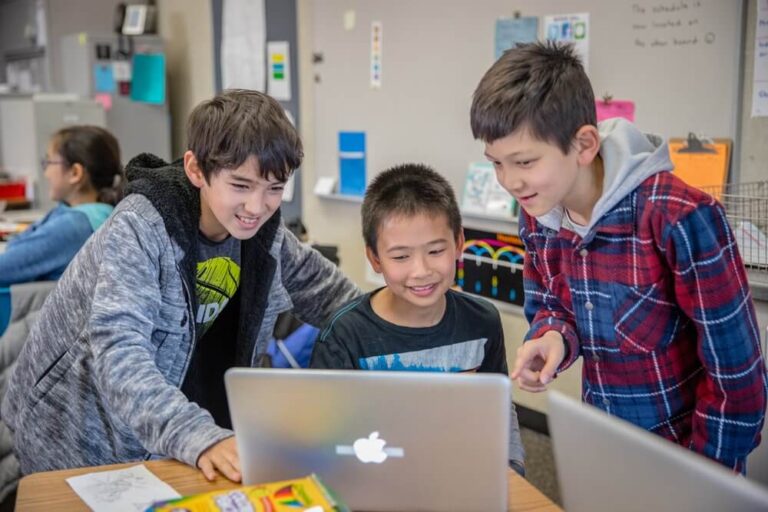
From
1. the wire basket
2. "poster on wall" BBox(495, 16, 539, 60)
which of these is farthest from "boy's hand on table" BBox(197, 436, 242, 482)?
"poster on wall" BBox(495, 16, 539, 60)

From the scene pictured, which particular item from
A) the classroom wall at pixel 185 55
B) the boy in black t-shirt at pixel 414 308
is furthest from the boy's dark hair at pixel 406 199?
the classroom wall at pixel 185 55

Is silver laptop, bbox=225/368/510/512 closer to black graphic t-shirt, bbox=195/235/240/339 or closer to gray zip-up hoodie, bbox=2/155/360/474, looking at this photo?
gray zip-up hoodie, bbox=2/155/360/474

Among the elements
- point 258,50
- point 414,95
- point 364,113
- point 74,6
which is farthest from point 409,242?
point 74,6

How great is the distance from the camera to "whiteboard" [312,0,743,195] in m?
2.31

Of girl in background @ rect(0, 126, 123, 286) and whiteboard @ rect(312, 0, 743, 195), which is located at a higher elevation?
whiteboard @ rect(312, 0, 743, 195)

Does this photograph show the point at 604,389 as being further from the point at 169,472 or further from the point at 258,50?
the point at 258,50

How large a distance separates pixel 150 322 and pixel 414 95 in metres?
2.19

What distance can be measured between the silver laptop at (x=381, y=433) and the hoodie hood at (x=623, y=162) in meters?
0.45

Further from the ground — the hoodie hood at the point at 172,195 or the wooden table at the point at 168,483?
the hoodie hood at the point at 172,195

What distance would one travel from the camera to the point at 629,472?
0.78 metres

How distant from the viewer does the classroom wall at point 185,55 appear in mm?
4848

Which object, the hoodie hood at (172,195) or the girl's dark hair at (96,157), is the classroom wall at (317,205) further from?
the hoodie hood at (172,195)

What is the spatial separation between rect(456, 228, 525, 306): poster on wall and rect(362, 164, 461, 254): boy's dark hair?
4.62 ft

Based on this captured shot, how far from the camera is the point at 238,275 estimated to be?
1.61m
